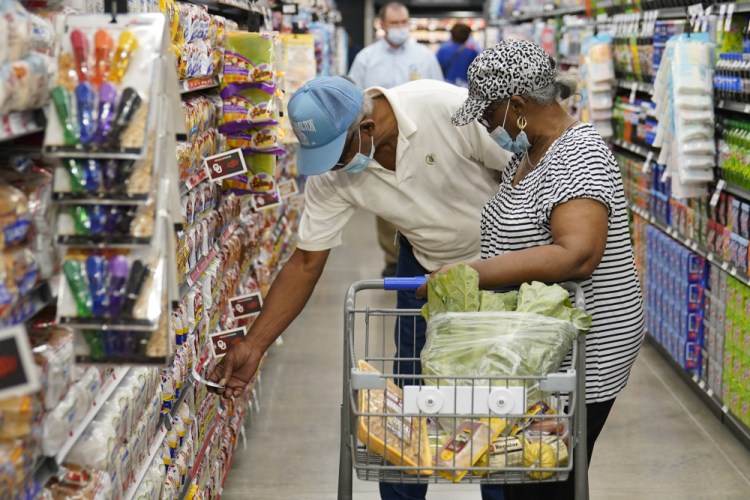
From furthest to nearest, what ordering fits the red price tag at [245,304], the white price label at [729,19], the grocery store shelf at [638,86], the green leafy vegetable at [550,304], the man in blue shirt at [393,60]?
the man in blue shirt at [393,60] → the grocery store shelf at [638,86] → the white price label at [729,19] → the red price tag at [245,304] → the green leafy vegetable at [550,304]

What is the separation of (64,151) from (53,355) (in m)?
0.38

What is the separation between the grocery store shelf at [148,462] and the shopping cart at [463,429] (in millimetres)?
637

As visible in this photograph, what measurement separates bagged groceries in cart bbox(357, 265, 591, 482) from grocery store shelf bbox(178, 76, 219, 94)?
48.2 inches

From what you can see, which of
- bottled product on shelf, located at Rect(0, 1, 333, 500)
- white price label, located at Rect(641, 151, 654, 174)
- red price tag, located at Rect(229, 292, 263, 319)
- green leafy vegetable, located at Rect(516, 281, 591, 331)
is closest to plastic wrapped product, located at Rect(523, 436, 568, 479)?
green leafy vegetable, located at Rect(516, 281, 591, 331)

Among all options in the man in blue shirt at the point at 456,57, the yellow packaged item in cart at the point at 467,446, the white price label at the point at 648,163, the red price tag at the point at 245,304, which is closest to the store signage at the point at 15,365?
the yellow packaged item in cart at the point at 467,446

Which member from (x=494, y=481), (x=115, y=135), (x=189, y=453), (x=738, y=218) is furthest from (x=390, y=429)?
(x=738, y=218)

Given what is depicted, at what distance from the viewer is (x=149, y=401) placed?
9.46ft

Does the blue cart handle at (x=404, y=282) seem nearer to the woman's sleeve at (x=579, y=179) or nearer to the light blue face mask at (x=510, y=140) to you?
the woman's sleeve at (x=579, y=179)

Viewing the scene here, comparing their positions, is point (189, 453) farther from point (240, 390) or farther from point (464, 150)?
point (464, 150)

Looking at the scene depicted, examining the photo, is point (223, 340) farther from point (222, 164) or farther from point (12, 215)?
point (12, 215)

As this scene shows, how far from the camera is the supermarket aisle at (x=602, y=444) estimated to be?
15.0ft

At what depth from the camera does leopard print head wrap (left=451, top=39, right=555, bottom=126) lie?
280cm

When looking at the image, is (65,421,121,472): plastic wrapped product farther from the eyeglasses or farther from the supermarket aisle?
the supermarket aisle

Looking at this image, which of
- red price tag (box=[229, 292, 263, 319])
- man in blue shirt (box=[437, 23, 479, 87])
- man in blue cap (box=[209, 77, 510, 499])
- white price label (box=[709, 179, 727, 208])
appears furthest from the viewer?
man in blue shirt (box=[437, 23, 479, 87])
